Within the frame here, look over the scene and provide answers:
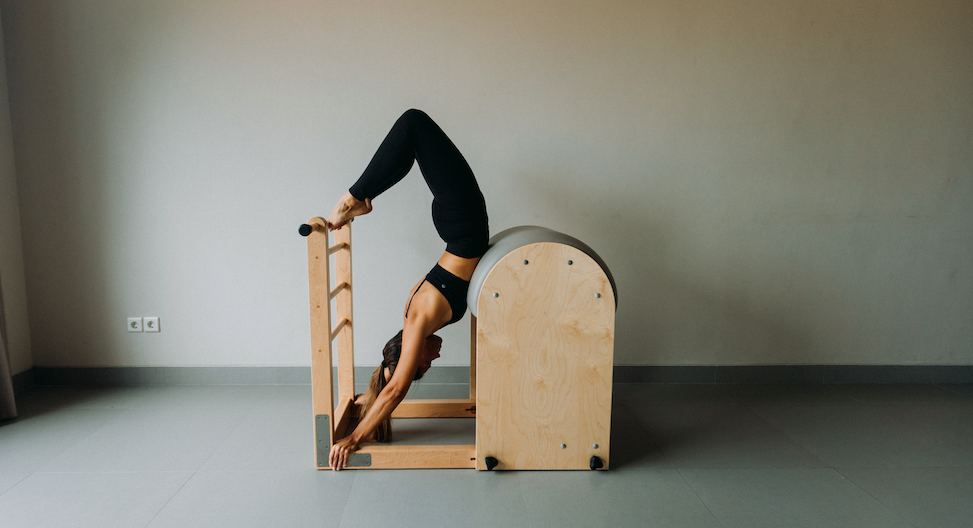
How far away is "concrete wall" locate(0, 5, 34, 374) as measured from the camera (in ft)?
9.62

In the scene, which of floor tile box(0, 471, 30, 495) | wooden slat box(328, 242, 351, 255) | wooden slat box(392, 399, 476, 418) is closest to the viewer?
floor tile box(0, 471, 30, 495)

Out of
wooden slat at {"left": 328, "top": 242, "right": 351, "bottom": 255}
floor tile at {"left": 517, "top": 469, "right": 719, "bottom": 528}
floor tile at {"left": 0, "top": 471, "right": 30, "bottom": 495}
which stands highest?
wooden slat at {"left": 328, "top": 242, "right": 351, "bottom": 255}

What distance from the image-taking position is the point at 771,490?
2.11 metres

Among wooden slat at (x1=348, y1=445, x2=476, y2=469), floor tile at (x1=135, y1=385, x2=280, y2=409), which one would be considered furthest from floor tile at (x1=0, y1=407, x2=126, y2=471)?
wooden slat at (x1=348, y1=445, x2=476, y2=469)

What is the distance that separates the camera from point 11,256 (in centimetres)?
301

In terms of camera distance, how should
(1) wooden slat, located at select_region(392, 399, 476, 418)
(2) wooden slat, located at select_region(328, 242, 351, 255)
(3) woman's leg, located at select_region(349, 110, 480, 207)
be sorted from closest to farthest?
(3) woman's leg, located at select_region(349, 110, 480, 207)
(2) wooden slat, located at select_region(328, 242, 351, 255)
(1) wooden slat, located at select_region(392, 399, 476, 418)

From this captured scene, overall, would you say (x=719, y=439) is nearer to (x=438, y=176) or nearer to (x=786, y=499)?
(x=786, y=499)

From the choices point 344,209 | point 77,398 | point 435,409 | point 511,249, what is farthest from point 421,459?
point 77,398

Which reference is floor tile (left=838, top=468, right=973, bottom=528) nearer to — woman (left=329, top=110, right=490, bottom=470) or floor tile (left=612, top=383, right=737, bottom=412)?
floor tile (left=612, top=383, right=737, bottom=412)

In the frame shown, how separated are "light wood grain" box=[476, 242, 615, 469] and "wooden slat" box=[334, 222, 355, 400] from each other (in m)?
0.81

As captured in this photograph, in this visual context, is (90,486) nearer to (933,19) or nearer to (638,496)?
(638,496)

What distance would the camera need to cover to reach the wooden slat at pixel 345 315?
2.64 m

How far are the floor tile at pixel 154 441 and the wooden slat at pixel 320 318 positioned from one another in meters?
0.59

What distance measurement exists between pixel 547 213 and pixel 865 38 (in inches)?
80.2
